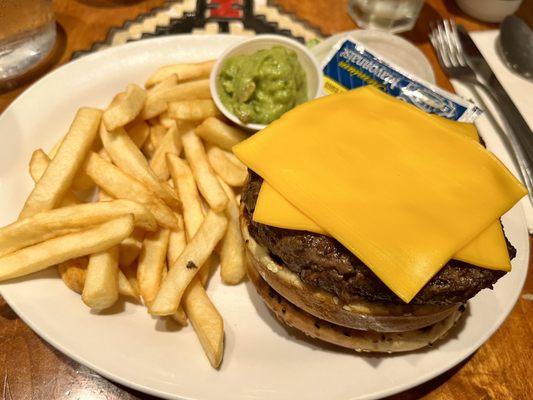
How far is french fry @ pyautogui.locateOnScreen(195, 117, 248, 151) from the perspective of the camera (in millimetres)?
1819

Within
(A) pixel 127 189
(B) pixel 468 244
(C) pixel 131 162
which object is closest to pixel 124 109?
(C) pixel 131 162

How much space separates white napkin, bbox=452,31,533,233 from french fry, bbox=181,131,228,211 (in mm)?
1409

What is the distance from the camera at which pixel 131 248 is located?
1.61 m

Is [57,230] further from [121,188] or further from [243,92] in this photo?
[243,92]

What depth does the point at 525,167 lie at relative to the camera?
2170 millimetres

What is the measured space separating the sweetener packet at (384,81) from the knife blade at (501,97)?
324 millimetres

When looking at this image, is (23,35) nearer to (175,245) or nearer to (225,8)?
(225,8)

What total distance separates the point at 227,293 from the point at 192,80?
3.29 feet

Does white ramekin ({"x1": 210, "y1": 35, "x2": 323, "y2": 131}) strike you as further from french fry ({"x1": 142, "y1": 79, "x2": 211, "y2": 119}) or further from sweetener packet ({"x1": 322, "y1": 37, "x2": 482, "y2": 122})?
sweetener packet ({"x1": 322, "y1": 37, "x2": 482, "y2": 122})

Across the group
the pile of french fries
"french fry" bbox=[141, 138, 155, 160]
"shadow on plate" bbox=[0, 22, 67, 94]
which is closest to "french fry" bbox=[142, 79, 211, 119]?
the pile of french fries

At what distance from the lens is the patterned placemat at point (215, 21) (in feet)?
8.82

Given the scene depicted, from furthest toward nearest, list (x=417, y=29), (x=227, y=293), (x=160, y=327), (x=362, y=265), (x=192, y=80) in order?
(x=417, y=29), (x=192, y=80), (x=227, y=293), (x=160, y=327), (x=362, y=265)

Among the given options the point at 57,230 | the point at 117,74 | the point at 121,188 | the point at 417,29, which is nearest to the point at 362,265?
the point at 121,188

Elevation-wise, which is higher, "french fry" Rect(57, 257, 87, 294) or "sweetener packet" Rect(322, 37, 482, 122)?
"sweetener packet" Rect(322, 37, 482, 122)
